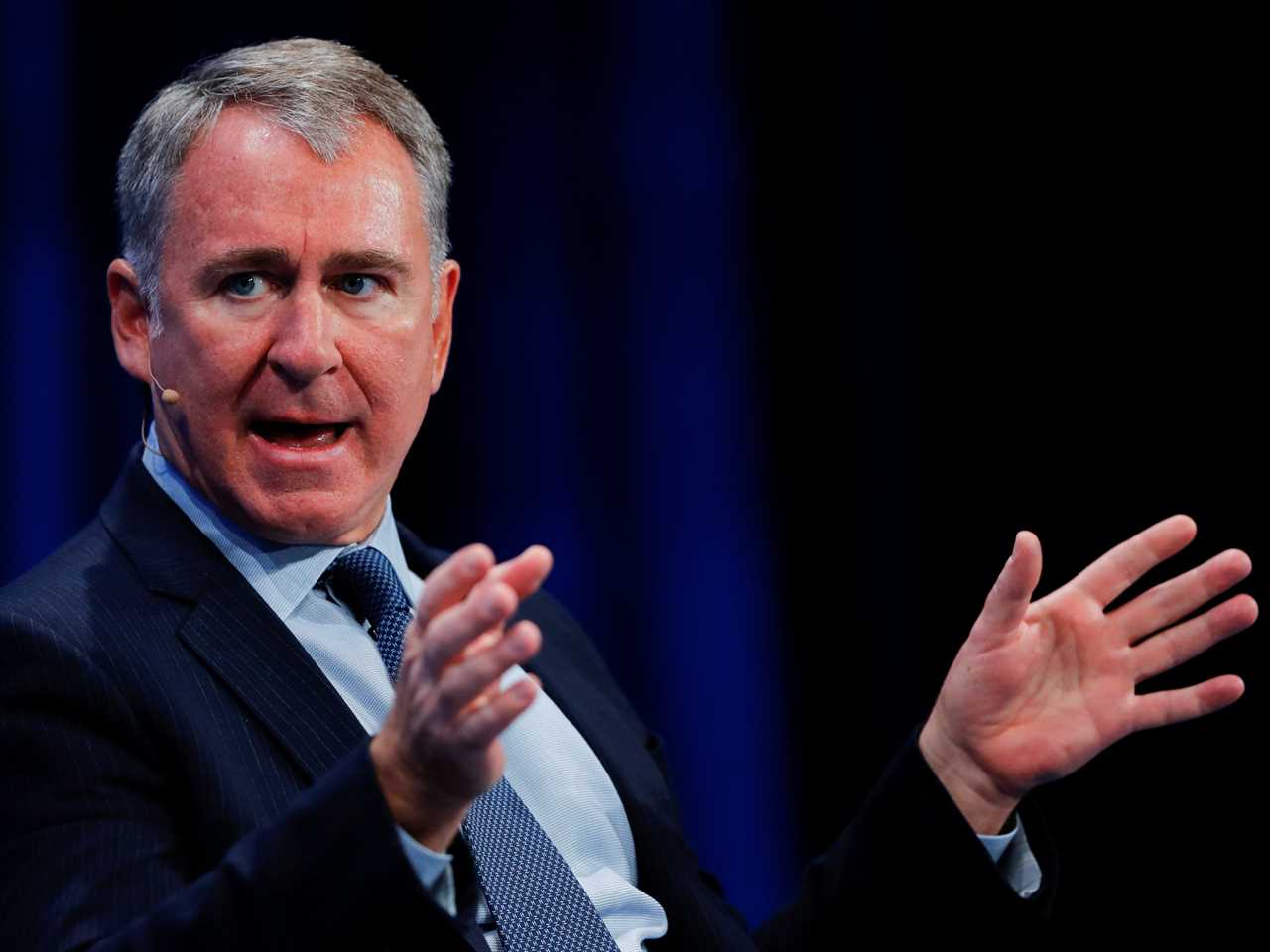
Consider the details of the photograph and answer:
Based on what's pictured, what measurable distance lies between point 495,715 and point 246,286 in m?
0.68

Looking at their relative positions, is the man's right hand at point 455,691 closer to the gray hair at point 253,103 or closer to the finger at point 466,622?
the finger at point 466,622

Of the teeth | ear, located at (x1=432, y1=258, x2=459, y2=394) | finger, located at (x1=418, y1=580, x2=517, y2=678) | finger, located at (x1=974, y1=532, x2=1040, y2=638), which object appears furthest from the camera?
ear, located at (x1=432, y1=258, x2=459, y2=394)

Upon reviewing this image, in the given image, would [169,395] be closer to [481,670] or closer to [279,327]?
[279,327]

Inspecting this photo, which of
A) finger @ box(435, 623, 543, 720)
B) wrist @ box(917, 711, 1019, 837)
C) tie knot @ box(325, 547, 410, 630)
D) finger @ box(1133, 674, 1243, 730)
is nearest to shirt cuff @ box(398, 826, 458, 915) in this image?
finger @ box(435, 623, 543, 720)

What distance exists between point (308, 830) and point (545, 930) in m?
0.40

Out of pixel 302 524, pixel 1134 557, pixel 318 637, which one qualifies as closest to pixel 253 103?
pixel 302 524

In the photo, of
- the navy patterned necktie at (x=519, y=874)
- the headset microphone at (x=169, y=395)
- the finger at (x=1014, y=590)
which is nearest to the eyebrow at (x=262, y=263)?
the headset microphone at (x=169, y=395)

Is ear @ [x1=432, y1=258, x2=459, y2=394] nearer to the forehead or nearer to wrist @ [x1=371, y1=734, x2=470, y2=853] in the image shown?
the forehead

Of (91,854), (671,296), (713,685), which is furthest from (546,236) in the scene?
(91,854)

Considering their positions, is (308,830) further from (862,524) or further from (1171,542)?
(862,524)

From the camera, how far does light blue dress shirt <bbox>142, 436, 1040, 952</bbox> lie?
1501 mm

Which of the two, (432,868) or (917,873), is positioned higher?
(432,868)

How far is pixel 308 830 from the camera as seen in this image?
1080mm

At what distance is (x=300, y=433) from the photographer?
1.55m
